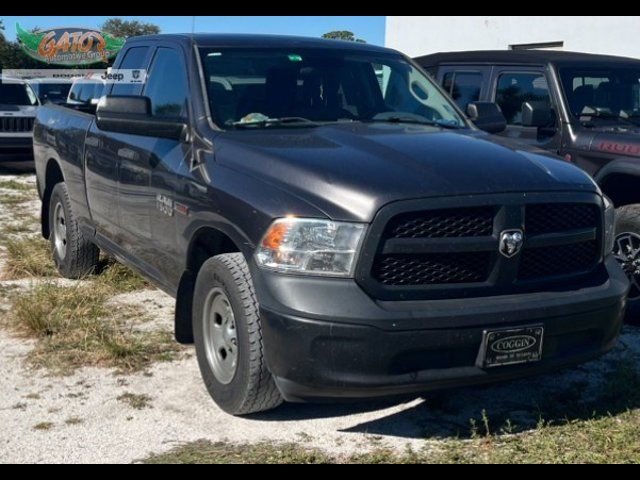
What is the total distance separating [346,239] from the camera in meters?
3.71

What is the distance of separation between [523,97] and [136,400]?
154 inches

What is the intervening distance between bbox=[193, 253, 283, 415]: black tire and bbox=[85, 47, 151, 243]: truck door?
4.10 ft

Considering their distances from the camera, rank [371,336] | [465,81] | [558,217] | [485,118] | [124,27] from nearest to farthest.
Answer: [371,336] < [558,217] < [485,118] < [465,81] < [124,27]

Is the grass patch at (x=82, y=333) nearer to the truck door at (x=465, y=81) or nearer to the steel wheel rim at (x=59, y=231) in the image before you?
the steel wheel rim at (x=59, y=231)

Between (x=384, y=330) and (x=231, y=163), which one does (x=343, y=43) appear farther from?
(x=384, y=330)

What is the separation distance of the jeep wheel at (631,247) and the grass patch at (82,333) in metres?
2.98

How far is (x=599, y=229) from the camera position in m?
4.25

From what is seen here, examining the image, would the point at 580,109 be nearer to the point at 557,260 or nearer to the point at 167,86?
the point at 557,260

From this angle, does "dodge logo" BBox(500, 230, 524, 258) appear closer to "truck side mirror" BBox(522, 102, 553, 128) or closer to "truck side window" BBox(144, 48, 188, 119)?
"truck side window" BBox(144, 48, 188, 119)

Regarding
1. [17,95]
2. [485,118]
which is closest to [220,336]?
[485,118]

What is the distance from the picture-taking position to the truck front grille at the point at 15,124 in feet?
49.3

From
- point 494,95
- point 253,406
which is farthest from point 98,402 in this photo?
point 494,95

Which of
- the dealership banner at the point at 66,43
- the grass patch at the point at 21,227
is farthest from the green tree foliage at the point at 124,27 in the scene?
the grass patch at the point at 21,227

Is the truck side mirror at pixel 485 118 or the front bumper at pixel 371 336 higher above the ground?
the truck side mirror at pixel 485 118
